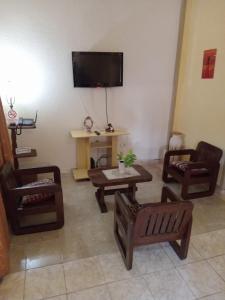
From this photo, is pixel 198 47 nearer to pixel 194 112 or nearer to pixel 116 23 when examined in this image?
pixel 194 112

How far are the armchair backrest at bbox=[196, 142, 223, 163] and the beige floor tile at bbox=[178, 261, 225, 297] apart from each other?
57.2 inches

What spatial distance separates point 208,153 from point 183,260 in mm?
1650

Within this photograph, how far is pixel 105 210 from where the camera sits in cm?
262

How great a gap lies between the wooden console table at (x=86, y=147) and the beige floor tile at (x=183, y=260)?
1735 millimetres

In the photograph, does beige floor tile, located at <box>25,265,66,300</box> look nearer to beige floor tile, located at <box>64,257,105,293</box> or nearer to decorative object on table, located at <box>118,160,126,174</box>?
beige floor tile, located at <box>64,257,105,293</box>

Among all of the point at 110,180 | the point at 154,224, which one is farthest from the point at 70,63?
the point at 154,224

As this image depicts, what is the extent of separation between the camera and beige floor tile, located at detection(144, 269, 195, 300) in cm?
161

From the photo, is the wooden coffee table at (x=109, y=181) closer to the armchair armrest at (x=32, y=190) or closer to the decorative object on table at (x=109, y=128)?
the armchair armrest at (x=32, y=190)

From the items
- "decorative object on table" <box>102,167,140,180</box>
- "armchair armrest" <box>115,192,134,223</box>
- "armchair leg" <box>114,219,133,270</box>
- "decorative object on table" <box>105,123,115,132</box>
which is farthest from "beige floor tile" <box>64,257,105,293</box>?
"decorative object on table" <box>105,123,115,132</box>

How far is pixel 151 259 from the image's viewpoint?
1.94m

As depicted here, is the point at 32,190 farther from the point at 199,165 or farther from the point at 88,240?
the point at 199,165

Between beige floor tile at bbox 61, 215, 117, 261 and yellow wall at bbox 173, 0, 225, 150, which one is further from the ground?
yellow wall at bbox 173, 0, 225, 150

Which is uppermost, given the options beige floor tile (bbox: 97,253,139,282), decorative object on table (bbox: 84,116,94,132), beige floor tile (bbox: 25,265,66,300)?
decorative object on table (bbox: 84,116,94,132)

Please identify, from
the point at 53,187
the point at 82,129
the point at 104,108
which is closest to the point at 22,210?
the point at 53,187
